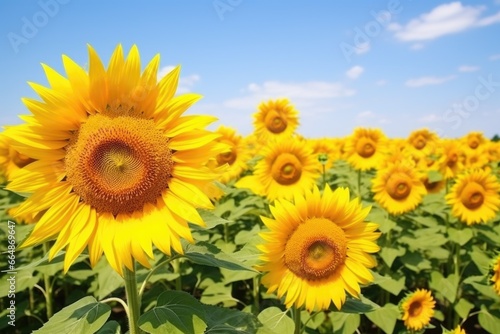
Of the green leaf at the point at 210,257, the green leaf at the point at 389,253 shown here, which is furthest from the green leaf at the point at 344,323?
the green leaf at the point at 210,257

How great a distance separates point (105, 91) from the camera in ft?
6.46

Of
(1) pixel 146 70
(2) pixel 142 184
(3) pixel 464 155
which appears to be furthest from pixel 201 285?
(3) pixel 464 155

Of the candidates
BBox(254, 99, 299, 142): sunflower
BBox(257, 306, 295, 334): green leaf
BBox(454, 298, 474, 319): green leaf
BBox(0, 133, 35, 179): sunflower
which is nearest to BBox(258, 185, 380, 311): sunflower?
BBox(257, 306, 295, 334): green leaf

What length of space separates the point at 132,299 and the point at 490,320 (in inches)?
172

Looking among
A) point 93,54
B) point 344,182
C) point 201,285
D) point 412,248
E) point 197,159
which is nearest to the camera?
point 93,54

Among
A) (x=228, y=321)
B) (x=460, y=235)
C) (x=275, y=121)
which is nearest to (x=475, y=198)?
(x=460, y=235)

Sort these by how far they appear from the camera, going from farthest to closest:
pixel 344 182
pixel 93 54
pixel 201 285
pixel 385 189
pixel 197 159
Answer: pixel 344 182, pixel 385 189, pixel 201 285, pixel 197 159, pixel 93 54

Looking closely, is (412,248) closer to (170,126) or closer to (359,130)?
(359,130)

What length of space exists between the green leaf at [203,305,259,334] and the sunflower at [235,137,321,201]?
2965 mm

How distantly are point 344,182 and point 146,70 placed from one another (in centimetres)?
625

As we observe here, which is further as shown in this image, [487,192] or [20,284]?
[487,192]

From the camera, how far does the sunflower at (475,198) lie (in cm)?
558

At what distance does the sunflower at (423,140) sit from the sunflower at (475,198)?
161 inches

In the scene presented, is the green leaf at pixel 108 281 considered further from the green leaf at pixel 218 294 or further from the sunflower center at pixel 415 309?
the sunflower center at pixel 415 309
